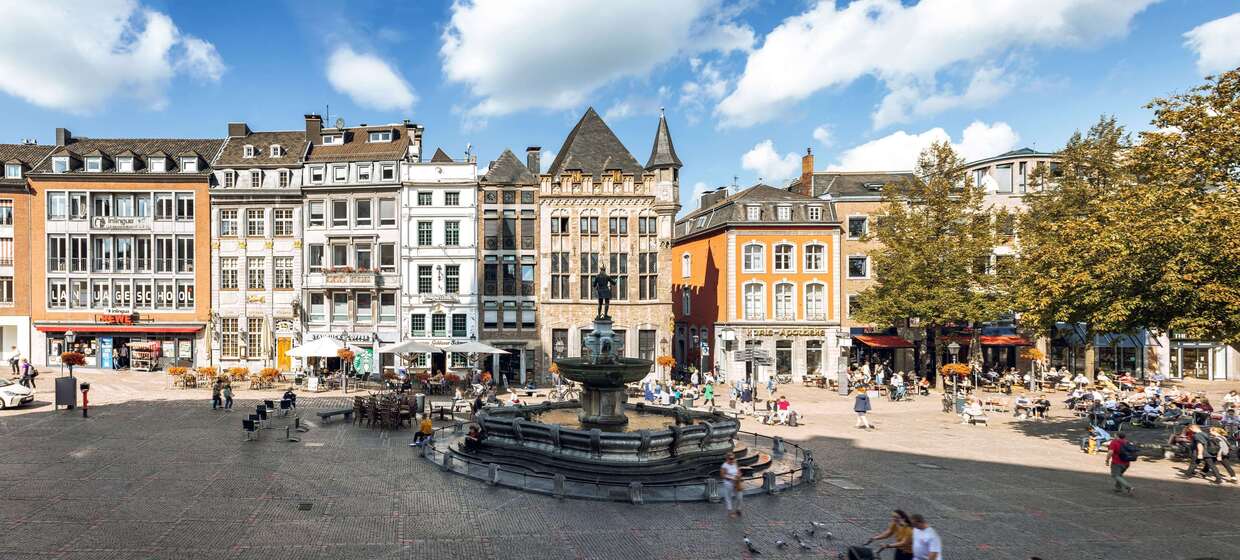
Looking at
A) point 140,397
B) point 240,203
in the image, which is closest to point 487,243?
point 240,203

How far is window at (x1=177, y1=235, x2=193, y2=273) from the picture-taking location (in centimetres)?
4503

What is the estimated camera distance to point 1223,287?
17906 millimetres

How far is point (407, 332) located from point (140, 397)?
14948mm

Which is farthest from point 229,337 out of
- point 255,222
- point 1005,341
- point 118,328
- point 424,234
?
point 1005,341

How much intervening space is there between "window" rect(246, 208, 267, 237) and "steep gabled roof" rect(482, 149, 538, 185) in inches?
611

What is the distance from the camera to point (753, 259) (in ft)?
153

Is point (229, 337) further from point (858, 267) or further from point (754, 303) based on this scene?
point (858, 267)

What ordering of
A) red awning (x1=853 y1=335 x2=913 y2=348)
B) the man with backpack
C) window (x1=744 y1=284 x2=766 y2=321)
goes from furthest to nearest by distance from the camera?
window (x1=744 y1=284 x2=766 y2=321), red awning (x1=853 y1=335 x2=913 y2=348), the man with backpack

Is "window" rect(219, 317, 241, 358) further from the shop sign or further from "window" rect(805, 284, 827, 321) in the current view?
"window" rect(805, 284, 827, 321)

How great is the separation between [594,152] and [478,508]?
112 ft

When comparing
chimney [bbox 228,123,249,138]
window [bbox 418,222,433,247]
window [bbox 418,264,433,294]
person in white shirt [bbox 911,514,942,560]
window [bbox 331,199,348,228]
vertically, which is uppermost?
chimney [bbox 228,123,249,138]

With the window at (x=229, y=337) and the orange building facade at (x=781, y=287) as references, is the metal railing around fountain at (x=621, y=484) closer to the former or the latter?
the orange building facade at (x=781, y=287)

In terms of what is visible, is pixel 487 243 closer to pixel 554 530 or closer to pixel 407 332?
pixel 407 332

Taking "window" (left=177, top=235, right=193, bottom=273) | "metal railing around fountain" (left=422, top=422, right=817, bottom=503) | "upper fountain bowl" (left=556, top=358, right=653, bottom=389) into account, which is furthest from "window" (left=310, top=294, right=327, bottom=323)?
"upper fountain bowl" (left=556, top=358, right=653, bottom=389)
